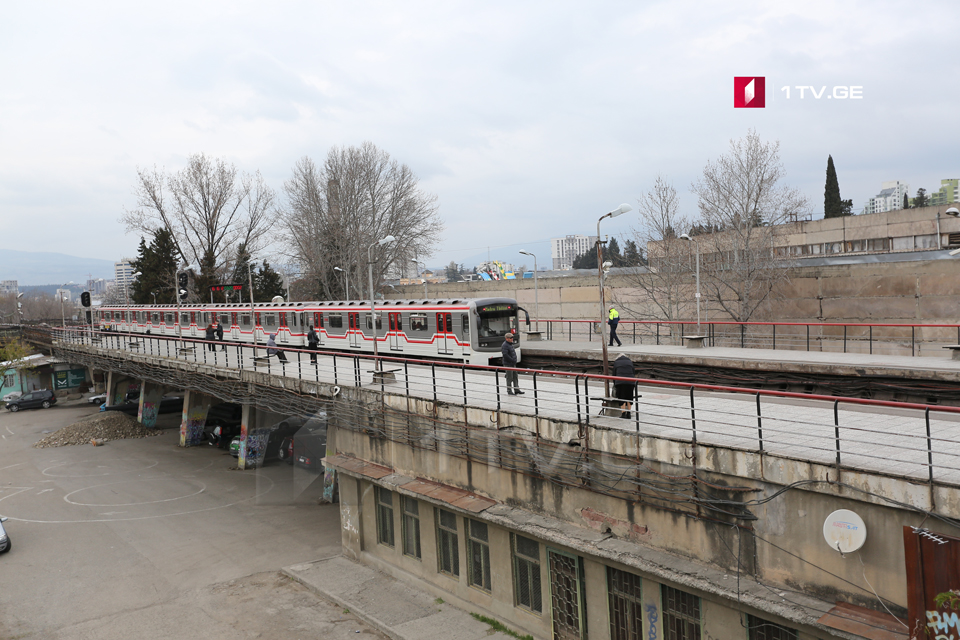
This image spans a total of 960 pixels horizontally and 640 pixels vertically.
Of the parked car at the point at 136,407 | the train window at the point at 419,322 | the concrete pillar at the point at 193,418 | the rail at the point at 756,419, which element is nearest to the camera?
the rail at the point at 756,419

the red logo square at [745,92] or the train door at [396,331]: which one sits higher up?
the red logo square at [745,92]

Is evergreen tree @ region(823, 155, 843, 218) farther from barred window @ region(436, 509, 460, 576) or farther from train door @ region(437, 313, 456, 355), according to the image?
barred window @ region(436, 509, 460, 576)

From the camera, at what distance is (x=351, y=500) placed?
16.9m

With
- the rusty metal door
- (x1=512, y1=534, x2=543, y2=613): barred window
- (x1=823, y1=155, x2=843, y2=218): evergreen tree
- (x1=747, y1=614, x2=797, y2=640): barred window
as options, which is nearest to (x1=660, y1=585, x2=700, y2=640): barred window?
(x1=747, y1=614, x2=797, y2=640): barred window

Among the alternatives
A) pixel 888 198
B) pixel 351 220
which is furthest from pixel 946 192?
pixel 351 220

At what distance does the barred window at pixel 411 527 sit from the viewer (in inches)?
593

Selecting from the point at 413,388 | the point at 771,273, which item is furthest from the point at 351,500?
the point at 771,273

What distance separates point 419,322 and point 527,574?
524 inches

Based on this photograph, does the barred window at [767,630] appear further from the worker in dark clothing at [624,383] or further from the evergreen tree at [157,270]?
the evergreen tree at [157,270]

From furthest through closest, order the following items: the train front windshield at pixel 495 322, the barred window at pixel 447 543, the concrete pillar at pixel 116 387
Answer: the concrete pillar at pixel 116 387 → the train front windshield at pixel 495 322 → the barred window at pixel 447 543

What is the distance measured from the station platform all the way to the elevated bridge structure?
269 cm

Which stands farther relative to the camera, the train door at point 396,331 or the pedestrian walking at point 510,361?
the train door at point 396,331

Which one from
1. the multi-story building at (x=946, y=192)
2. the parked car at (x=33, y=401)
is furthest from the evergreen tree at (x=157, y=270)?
the multi-story building at (x=946, y=192)

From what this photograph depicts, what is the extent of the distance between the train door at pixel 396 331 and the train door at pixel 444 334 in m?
2.41
